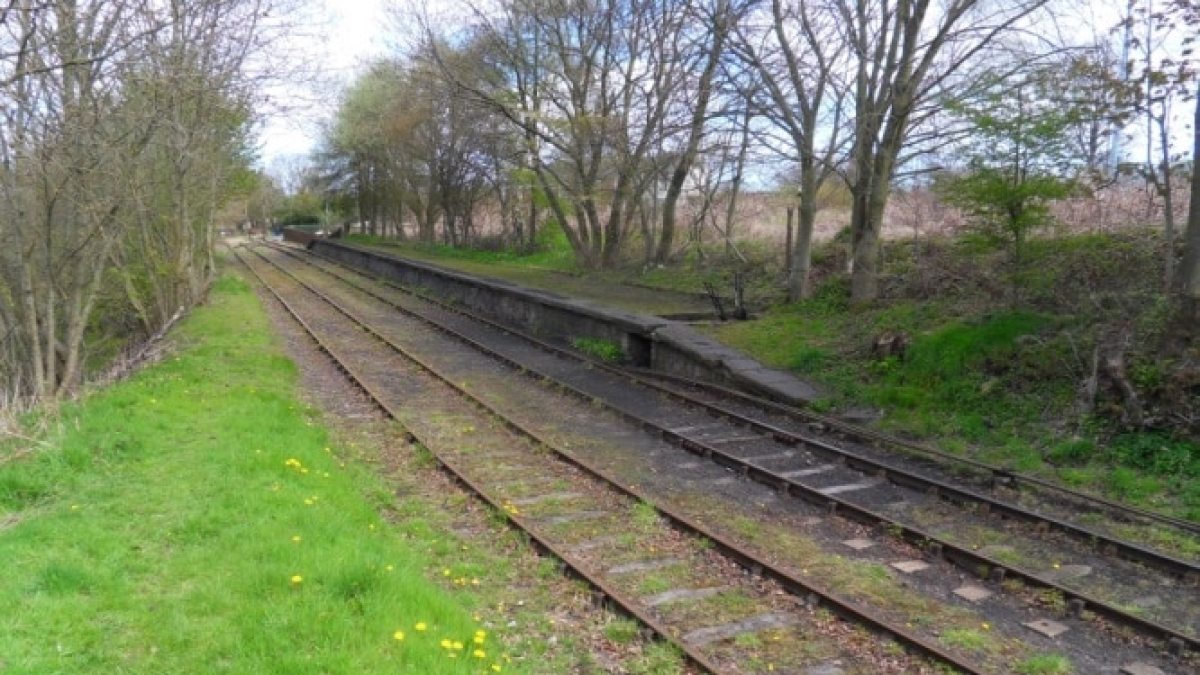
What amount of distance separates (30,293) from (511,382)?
25.8 ft

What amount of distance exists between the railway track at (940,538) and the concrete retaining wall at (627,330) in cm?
151

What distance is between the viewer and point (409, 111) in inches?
1684

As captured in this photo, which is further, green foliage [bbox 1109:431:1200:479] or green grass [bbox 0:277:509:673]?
green foliage [bbox 1109:431:1200:479]

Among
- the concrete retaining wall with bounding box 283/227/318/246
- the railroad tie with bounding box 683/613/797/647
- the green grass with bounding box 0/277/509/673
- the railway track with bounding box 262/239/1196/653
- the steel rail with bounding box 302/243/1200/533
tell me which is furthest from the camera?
the concrete retaining wall with bounding box 283/227/318/246

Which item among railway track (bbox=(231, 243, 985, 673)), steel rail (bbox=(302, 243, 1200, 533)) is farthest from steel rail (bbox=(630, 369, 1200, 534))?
railway track (bbox=(231, 243, 985, 673))

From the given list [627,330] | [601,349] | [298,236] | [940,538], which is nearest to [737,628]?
[940,538]

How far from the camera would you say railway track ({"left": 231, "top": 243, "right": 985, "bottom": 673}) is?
576cm

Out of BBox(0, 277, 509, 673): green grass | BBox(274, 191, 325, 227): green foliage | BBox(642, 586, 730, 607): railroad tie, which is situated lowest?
BBox(642, 586, 730, 607): railroad tie

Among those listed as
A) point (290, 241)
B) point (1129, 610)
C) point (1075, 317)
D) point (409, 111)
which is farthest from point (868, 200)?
point (290, 241)

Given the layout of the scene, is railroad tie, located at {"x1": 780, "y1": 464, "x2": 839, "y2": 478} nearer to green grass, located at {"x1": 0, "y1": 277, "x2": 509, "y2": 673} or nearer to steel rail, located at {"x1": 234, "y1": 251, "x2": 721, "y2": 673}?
steel rail, located at {"x1": 234, "y1": 251, "x2": 721, "y2": 673}

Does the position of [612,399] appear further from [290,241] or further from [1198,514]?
[290,241]

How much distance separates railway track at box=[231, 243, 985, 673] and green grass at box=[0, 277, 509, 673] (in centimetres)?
106

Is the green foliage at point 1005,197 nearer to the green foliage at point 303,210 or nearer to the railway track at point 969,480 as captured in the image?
the railway track at point 969,480

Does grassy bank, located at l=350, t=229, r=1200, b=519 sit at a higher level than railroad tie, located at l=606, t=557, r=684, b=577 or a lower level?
higher
